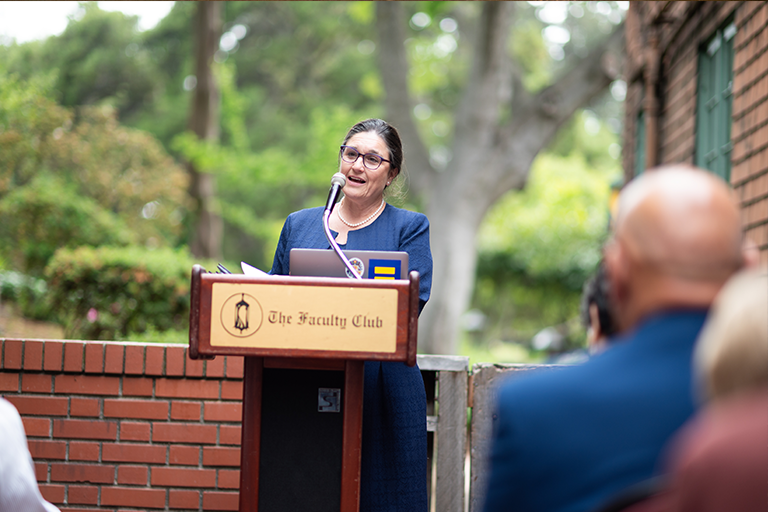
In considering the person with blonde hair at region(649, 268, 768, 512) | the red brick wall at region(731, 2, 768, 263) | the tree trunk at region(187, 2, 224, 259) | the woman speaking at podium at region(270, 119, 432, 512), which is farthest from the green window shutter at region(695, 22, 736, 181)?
the tree trunk at region(187, 2, 224, 259)

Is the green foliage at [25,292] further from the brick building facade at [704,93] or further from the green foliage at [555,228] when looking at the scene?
the green foliage at [555,228]

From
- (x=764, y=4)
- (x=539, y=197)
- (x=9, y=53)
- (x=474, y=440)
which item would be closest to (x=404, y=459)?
(x=474, y=440)

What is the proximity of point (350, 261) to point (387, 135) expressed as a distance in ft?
2.36

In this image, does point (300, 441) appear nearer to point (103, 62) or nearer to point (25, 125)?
point (25, 125)

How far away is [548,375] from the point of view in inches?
45.5

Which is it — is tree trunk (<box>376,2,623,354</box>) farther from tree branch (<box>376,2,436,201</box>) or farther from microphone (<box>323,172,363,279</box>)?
microphone (<box>323,172,363,279</box>)

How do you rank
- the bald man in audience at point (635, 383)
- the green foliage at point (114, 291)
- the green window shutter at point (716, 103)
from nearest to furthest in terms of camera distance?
the bald man in audience at point (635, 383) < the green window shutter at point (716, 103) < the green foliage at point (114, 291)

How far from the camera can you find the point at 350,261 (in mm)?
2111

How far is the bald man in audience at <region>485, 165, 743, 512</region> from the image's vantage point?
1050mm

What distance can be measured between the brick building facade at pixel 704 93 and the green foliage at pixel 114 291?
4.74 metres

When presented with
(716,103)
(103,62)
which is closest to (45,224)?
(716,103)

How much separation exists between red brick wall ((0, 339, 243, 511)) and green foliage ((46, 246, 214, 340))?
3523 millimetres

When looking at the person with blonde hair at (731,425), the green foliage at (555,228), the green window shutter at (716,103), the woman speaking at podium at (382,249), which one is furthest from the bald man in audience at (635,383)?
the green foliage at (555,228)

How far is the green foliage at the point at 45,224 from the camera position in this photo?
1062cm
